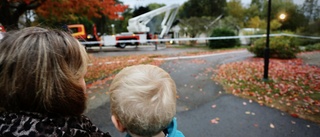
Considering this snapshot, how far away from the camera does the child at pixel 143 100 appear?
112cm

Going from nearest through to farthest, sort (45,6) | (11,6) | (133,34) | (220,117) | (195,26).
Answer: (220,117) < (11,6) < (45,6) < (133,34) < (195,26)

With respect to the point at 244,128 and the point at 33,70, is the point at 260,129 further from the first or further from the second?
the point at 33,70

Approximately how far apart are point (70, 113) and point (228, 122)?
9.92ft

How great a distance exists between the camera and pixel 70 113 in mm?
1152

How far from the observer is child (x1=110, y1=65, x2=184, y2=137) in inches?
43.9

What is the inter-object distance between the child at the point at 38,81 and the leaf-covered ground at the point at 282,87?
13.1ft

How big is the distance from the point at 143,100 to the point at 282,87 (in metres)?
5.29

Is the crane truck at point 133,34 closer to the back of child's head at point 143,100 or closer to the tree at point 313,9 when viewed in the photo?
the tree at point 313,9

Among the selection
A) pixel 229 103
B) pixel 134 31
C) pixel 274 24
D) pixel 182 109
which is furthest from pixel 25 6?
pixel 274 24

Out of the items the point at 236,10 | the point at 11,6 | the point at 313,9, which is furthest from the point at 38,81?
the point at 236,10

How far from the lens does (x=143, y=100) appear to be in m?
1.12

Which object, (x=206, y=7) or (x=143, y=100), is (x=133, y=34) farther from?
(x=206, y=7)

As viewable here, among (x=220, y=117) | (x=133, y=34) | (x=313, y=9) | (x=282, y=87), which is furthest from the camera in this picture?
(x=133, y=34)

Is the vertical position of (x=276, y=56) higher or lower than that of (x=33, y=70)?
lower
